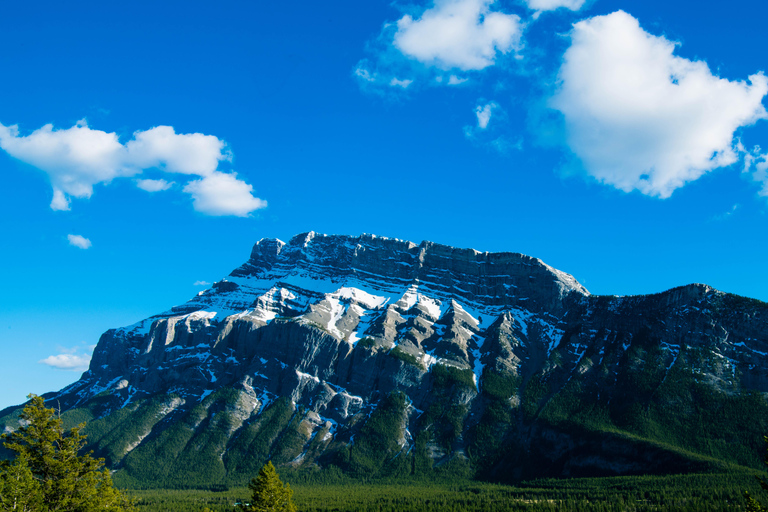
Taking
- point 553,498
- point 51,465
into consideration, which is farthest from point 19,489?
point 553,498

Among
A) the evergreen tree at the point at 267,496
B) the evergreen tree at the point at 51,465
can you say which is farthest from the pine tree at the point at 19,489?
the evergreen tree at the point at 267,496

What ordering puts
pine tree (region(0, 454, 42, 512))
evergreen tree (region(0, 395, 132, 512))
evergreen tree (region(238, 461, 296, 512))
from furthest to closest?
evergreen tree (region(238, 461, 296, 512))
evergreen tree (region(0, 395, 132, 512))
pine tree (region(0, 454, 42, 512))

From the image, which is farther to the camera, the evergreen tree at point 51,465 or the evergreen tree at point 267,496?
the evergreen tree at point 267,496

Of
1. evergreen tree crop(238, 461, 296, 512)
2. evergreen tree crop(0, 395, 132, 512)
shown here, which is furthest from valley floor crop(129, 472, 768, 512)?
evergreen tree crop(0, 395, 132, 512)

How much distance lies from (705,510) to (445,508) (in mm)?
69127

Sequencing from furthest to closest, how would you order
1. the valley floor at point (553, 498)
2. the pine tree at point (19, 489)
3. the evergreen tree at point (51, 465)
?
the valley floor at point (553, 498) < the evergreen tree at point (51, 465) < the pine tree at point (19, 489)

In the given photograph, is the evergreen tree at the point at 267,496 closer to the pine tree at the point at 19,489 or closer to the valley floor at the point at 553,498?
the pine tree at the point at 19,489

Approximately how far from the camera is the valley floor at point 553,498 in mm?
150375

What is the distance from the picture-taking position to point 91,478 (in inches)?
1976

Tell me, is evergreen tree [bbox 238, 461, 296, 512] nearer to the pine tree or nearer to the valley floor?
the pine tree

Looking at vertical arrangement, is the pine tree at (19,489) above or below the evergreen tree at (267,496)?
above

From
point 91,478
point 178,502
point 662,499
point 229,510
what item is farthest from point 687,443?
point 91,478

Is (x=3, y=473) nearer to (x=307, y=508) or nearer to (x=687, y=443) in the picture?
(x=307, y=508)

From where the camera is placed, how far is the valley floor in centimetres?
15038
